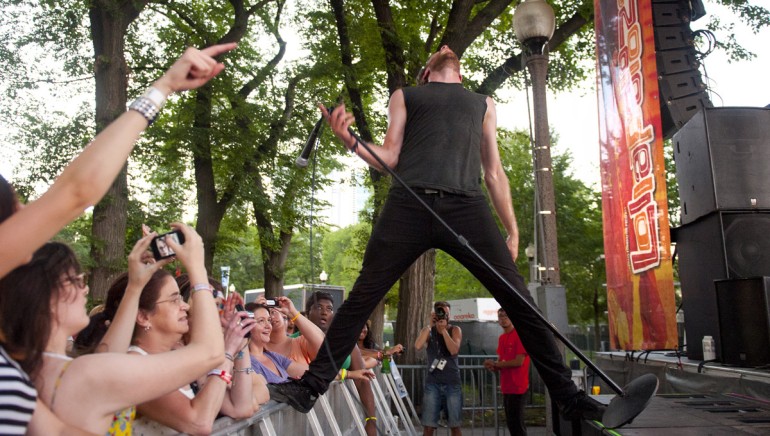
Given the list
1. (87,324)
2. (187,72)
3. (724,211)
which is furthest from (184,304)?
(724,211)

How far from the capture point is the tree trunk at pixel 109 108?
1181 cm

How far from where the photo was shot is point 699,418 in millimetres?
4051

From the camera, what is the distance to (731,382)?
560cm

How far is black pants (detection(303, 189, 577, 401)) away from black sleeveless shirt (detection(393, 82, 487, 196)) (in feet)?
0.33

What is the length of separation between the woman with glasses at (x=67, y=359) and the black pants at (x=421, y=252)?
5.94ft

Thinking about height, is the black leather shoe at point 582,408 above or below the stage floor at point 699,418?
above

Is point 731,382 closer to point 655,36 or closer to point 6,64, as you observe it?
point 655,36

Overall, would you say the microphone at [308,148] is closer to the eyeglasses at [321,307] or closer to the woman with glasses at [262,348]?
the woman with glasses at [262,348]

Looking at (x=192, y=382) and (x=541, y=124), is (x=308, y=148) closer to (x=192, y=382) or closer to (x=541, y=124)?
(x=192, y=382)

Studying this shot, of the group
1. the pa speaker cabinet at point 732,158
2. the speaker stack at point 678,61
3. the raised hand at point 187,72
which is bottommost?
the raised hand at point 187,72

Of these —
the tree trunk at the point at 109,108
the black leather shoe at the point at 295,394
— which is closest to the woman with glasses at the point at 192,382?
the black leather shoe at the point at 295,394

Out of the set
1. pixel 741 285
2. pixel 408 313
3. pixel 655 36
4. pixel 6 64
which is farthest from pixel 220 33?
pixel 741 285

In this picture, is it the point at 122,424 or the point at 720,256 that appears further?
the point at 720,256

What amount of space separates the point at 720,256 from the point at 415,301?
7046 millimetres
